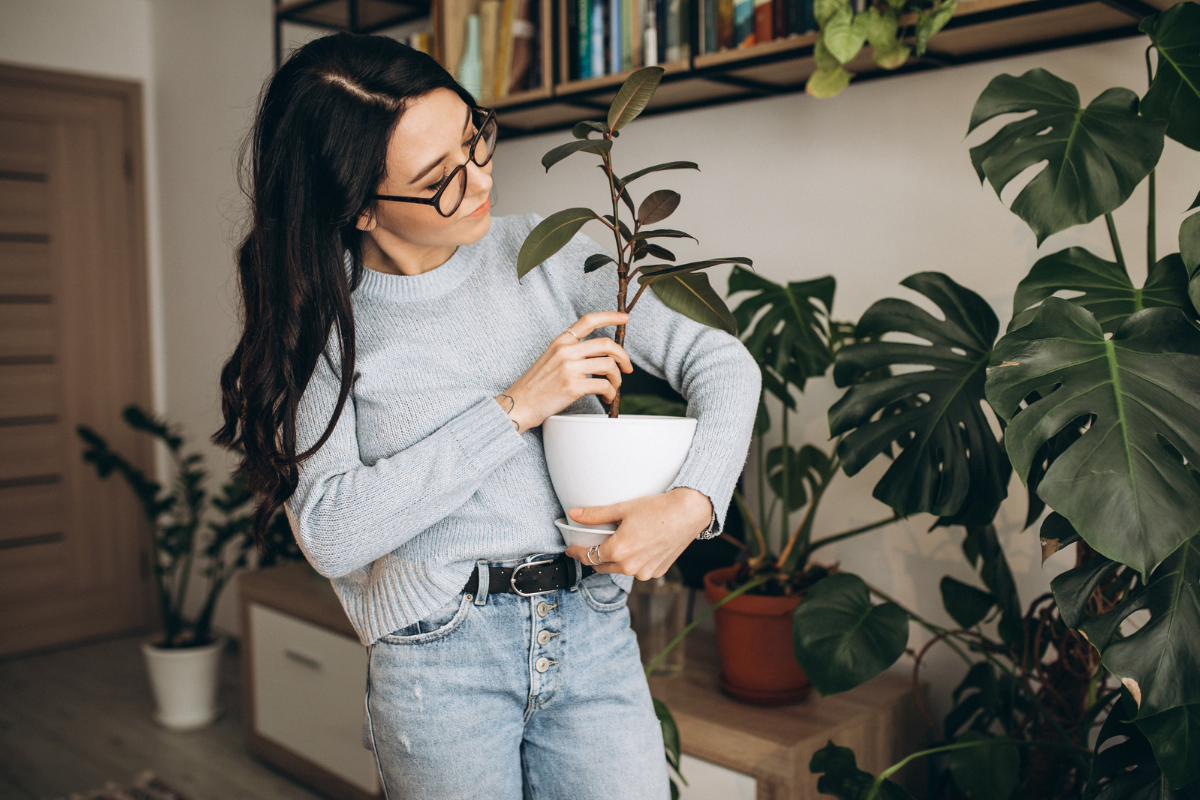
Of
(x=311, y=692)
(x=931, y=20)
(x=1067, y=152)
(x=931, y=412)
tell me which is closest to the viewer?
(x=1067, y=152)

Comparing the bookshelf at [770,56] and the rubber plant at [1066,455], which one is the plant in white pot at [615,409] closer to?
the rubber plant at [1066,455]

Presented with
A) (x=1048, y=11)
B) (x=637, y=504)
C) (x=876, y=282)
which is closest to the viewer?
(x=637, y=504)

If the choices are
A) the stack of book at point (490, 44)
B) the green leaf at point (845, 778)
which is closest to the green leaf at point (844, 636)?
the green leaf at point (845, 778)

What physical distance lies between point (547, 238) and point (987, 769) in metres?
1.02

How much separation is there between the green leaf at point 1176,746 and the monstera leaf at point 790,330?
2.32ft

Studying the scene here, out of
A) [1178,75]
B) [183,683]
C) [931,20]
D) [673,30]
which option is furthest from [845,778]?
[183,683]

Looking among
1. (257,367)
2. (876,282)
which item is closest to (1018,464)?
(257,367)

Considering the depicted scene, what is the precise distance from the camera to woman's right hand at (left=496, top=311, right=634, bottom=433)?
933mm

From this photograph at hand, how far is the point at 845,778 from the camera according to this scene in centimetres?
134

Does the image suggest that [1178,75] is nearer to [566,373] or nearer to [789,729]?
[566,373]

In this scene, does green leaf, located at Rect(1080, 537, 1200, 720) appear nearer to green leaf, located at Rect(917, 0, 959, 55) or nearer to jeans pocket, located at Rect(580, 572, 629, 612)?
jeans pocket, located at Rect(580, 572, 629, 612)

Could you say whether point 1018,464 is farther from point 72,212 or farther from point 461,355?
point 72,212

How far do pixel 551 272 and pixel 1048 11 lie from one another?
899mm

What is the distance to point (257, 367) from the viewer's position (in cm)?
97
